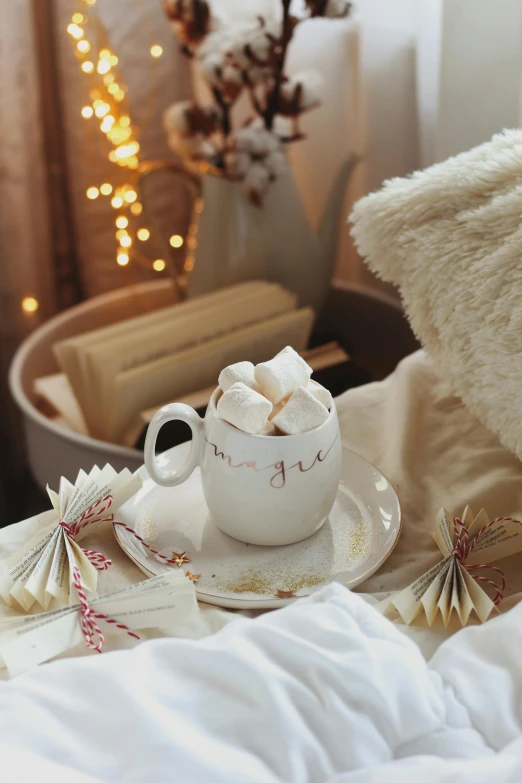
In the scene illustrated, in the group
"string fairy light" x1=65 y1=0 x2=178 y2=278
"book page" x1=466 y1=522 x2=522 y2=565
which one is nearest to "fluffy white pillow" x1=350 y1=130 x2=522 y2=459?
"book page" x1=466 y1=522 x2=522 y2=565

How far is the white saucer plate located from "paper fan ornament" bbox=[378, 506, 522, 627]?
4cm

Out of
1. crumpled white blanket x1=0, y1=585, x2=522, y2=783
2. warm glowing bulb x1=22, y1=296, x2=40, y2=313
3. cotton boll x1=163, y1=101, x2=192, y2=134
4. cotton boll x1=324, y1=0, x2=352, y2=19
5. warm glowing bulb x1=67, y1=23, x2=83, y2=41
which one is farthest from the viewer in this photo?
warm glowing bulb x1=22, y1=296, x2=40, y2=313

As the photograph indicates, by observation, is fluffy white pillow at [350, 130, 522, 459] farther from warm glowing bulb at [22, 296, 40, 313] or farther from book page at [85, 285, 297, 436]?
warm glowing bulb at [22, 296, 40, 313]

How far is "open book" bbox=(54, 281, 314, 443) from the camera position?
89 centimetres

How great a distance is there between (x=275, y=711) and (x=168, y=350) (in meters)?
0.60

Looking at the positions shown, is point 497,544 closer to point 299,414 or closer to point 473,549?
point 473,549

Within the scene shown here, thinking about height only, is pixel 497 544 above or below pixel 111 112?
below

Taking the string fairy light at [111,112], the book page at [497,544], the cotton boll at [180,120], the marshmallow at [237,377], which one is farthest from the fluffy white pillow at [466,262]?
the string fairy light at [111,112]

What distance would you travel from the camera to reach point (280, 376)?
0.50 metres

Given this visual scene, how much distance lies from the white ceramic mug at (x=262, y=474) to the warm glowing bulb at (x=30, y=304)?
90 cm

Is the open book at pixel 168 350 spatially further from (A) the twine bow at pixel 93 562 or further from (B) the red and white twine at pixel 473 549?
(B) the red and white twine at pixel 473 549

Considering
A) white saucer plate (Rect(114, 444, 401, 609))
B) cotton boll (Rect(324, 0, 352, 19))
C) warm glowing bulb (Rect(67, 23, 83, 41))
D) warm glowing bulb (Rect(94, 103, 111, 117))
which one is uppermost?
cotton boll (Rect(324, 0, 352, 19))

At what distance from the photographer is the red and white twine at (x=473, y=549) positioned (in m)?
0.51

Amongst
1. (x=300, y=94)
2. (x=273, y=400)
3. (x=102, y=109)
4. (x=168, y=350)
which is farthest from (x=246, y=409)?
(x=102, y=109)
